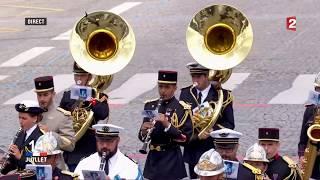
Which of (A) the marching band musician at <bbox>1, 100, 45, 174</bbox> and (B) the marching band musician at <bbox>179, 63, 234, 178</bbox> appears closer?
Result: (A) the marching band musician at <bbox>1, 100, 45, 174</bbox>

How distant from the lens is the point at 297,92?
24.0 metres

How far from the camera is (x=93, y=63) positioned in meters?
16.5

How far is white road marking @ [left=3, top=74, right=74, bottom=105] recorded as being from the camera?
24.5 meters

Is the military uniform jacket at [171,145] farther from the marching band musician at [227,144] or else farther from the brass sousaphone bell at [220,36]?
the marching band musician at [227,144]

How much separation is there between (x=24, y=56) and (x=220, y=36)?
13.3 metres

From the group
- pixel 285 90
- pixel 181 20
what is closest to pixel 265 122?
pixel 285 90

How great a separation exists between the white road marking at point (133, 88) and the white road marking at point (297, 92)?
288 centimetres

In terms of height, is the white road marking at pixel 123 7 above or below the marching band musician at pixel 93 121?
above

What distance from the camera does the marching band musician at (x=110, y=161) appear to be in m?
12.9

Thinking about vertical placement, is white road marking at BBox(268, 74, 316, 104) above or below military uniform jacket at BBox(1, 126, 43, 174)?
above

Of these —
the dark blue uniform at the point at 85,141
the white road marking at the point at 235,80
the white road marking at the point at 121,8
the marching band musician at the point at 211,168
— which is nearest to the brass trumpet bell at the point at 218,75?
the dark blue uniform at the point at 85,141

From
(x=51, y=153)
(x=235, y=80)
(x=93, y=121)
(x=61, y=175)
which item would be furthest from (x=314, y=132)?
(x=235, y=80)

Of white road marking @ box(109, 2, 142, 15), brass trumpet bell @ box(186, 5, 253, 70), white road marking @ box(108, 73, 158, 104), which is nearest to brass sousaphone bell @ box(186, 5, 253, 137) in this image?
brass trumpet bell @ box(186, 5, 253, 70)

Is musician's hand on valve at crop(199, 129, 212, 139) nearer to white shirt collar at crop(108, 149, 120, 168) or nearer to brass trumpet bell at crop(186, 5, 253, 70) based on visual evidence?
brass trumpet bell at crop(186, 5, 253, 70)
